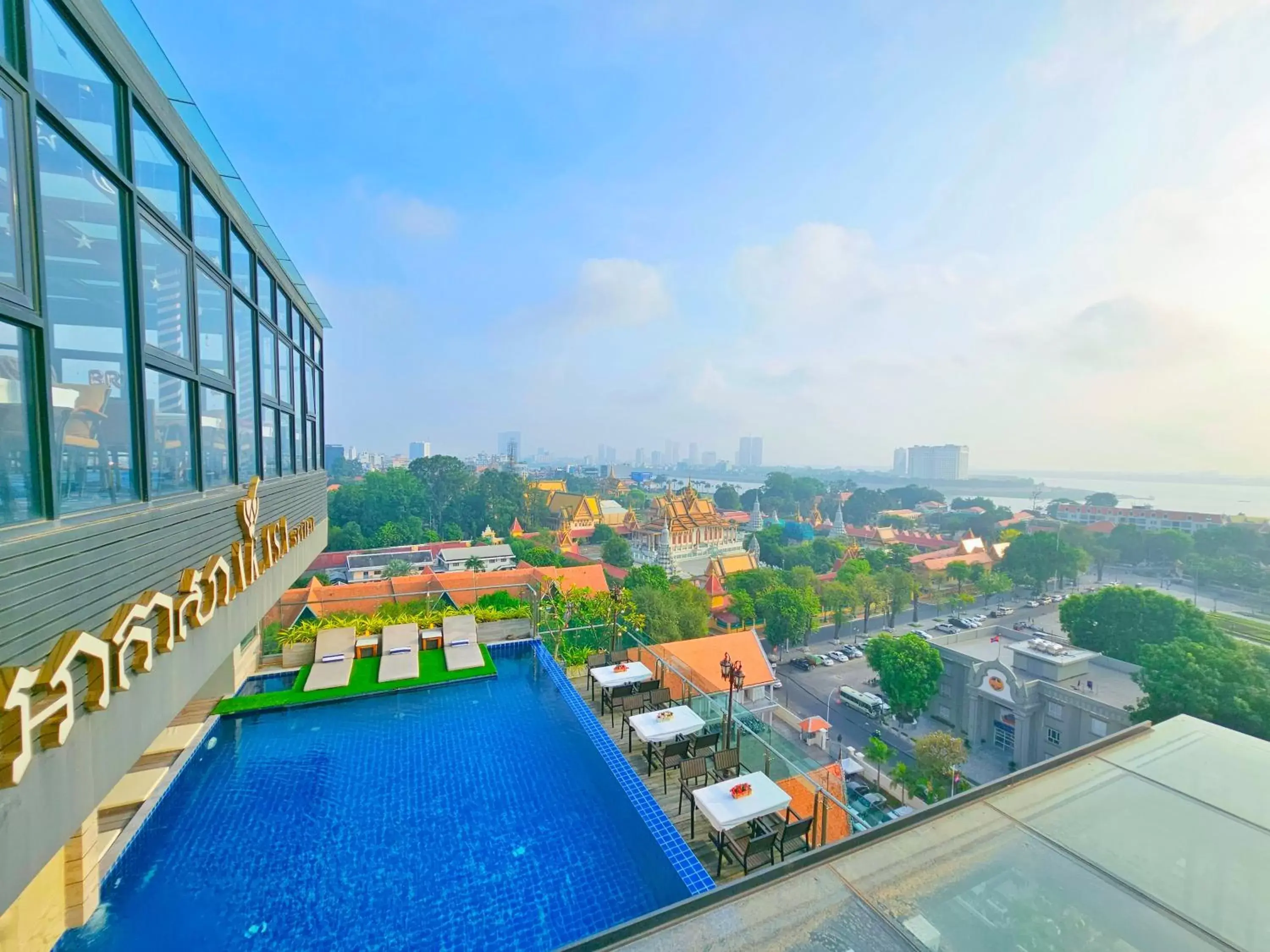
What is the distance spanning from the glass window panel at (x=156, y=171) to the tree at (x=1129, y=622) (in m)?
25.2

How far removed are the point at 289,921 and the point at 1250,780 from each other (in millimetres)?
6985

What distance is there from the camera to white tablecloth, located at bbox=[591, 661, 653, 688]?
683 centimetres

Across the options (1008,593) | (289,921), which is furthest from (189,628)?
(1008,593)

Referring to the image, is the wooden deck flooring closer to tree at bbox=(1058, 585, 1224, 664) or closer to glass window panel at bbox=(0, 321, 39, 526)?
glass window panel at bbox=(0, 321, 39, 526)

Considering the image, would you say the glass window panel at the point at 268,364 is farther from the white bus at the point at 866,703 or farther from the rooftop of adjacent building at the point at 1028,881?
the white bus at the point at 866,703

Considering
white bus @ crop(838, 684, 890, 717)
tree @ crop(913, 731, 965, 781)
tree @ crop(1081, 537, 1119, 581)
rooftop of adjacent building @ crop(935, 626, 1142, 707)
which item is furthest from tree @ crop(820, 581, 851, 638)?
tree @ crop(1081, 537, 1119, 581)

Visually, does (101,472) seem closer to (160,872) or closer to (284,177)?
(160,872)

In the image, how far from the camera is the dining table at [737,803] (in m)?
4.32

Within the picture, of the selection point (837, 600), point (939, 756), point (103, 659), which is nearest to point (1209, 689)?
point (939, 756)

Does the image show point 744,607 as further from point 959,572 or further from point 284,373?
point 284,373

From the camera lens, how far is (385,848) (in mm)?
4930

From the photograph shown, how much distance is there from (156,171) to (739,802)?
6071mm

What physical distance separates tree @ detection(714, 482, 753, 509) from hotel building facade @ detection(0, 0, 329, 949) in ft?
263

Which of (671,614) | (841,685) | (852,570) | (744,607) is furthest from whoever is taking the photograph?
(852,570)
